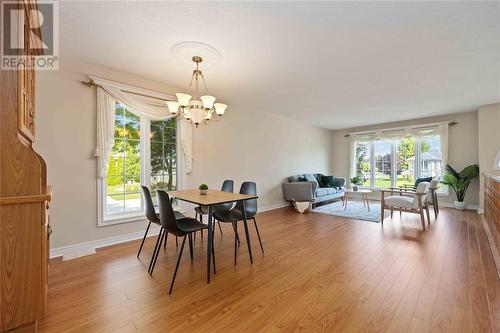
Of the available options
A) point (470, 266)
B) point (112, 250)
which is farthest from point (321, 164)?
point (112, 250)

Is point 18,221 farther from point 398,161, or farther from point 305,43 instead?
point 398,161

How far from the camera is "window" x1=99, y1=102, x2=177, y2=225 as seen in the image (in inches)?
125

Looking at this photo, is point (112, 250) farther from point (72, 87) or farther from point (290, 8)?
point (290, 8)

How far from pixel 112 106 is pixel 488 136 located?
747 centimetres

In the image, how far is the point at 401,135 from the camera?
6461 millimetres

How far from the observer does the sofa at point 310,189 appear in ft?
17.1

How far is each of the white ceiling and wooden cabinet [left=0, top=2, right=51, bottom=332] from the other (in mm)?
918

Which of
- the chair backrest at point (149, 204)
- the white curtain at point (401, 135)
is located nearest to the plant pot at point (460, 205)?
the white curtain at point (401, 135)

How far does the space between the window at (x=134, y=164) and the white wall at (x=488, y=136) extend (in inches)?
263

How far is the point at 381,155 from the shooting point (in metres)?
7.04

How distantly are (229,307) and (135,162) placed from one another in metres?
2.64

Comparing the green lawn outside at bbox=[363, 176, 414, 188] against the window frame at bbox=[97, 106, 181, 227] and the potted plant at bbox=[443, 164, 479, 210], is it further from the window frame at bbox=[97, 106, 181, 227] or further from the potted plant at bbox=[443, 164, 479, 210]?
the window frame at bbox=[97, 106, 181, 227]

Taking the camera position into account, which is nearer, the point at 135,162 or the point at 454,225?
the point at 135,162

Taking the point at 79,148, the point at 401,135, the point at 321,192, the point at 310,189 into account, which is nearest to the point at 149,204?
the point at 79,148
